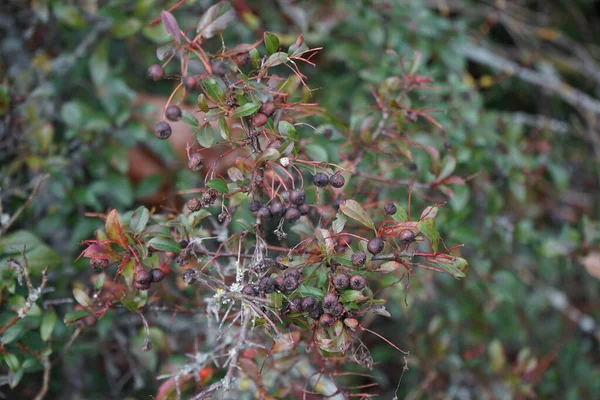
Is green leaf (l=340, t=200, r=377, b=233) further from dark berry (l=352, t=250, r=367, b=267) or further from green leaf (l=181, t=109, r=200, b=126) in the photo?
green leaf (l=181, t=109, r=200, b=126)

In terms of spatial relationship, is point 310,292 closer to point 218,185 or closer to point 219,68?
point 218,185

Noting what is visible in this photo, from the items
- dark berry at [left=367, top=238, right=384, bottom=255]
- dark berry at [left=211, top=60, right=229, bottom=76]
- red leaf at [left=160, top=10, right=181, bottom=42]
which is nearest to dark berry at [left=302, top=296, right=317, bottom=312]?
dark berry at [left=367, top=238, right=384, bottom=255]

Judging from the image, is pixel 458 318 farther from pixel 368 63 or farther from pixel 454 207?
pixel 368 63

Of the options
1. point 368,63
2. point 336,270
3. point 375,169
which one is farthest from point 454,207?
point 336,270

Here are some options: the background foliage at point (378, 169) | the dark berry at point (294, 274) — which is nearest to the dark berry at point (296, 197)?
the dark berry at point (294, 274)

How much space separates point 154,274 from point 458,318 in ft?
4.58

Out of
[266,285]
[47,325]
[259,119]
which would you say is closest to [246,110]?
[259,119]

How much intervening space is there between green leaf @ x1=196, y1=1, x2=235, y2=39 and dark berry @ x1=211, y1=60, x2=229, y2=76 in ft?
0.23

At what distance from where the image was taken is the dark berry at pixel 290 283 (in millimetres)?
1045

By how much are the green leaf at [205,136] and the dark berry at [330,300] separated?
375 mm

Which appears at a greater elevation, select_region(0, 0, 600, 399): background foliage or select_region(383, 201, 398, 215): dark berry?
select_region(383, 201, 398, 215): dark berry

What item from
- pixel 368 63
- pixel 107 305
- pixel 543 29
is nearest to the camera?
pixel 107 305

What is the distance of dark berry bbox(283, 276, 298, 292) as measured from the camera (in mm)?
1045

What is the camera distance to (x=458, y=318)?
217 cm
